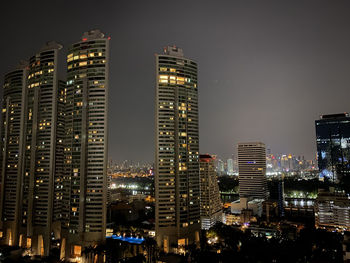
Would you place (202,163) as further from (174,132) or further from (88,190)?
(88,190)

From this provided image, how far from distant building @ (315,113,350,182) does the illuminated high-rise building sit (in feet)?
285

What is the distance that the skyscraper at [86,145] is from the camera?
3553 cm

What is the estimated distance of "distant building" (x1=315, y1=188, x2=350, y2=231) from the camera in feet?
144

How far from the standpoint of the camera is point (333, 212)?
1768 inches

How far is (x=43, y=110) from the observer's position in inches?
1690

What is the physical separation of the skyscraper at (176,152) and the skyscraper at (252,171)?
35379 millimetres

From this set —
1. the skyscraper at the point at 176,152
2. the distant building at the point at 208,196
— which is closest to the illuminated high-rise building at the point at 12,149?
the skyscraper at the point at 176,152

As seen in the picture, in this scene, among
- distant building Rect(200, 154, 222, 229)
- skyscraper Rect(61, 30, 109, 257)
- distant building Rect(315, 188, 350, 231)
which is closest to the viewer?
skyscraper Rect(61, 30, 109, 257)

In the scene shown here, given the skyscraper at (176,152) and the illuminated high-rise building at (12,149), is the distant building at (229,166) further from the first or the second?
the illuminated high-rise building at (12,149)

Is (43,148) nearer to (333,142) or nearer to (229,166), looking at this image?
(333,142)

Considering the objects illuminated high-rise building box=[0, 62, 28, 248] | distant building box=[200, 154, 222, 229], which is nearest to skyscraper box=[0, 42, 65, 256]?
illuminated high-rise building box=[0, 62, 28, 248]

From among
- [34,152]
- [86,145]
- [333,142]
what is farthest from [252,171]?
[34,152]

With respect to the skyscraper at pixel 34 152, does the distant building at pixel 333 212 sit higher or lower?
lower

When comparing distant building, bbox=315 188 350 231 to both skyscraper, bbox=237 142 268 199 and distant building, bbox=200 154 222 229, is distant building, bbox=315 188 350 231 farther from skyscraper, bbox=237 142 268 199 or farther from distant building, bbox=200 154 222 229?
skyscraper, bbox=237 142 268 199
